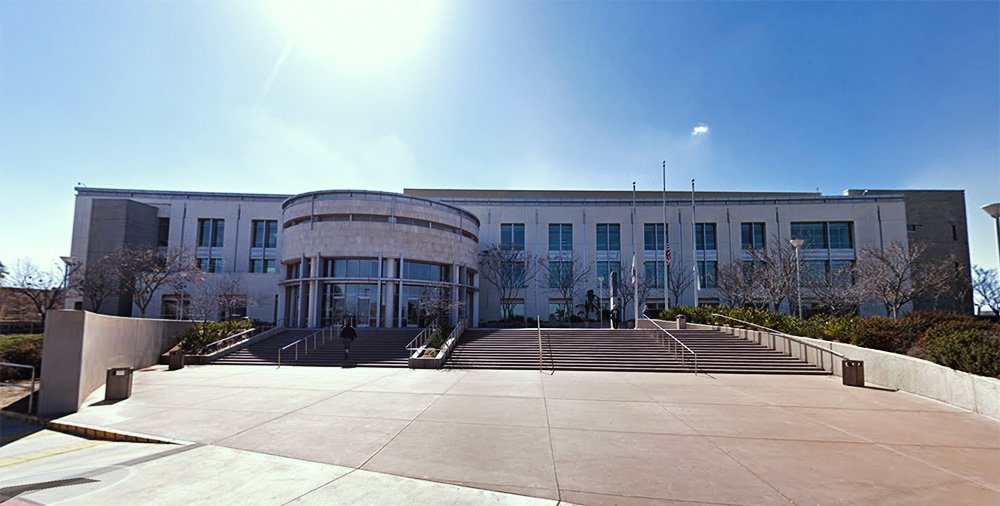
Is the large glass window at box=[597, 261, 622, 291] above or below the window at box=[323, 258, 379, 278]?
above

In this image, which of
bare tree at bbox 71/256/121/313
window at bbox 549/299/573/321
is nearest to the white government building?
window at bbox 549/299/573/321

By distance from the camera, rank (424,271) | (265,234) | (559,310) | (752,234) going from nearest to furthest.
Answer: (424,271) < (265,234) < (559,310) < (752,234)

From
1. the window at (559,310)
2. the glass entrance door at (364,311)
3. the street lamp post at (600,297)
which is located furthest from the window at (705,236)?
the glass entrance door at (364,311)

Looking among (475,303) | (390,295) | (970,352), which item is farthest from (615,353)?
(475,303)

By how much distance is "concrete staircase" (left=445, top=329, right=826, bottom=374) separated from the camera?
17283mm

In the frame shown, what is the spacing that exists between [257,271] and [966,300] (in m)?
65.6

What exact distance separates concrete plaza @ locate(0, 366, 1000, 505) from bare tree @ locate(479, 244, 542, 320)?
3246 cm

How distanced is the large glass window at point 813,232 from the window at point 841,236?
0.74m

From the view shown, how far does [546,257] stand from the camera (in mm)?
47062

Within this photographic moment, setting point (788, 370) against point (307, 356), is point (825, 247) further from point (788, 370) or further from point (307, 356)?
point (307, 356)

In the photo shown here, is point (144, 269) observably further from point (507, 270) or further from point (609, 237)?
point (609, 237)

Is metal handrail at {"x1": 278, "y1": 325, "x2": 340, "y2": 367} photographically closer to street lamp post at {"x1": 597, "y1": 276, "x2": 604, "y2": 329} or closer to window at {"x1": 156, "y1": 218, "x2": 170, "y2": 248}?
street lamp post at {"x1": 597, "y1": 276, "x2": 604, "y2": 329}

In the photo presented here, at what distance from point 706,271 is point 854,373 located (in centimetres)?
3508

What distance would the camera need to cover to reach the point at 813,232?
46719 millimetres
